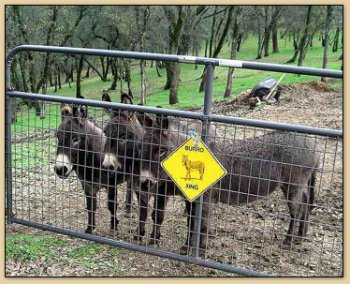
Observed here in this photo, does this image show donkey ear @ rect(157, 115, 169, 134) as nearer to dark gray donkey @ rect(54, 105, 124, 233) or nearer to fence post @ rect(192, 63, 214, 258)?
fence post @ rect(192, 63, 214, 258)

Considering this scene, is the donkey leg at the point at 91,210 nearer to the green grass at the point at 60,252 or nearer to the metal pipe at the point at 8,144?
the green grass at the point at 60,252

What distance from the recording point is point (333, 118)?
1281 cm

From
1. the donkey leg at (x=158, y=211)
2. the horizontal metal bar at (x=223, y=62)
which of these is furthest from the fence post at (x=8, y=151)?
the donkey leg at (x=158, y=211)

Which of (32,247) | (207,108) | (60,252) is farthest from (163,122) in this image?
(32,247)

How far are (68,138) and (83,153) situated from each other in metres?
0.35

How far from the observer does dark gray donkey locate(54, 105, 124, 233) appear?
501 cm

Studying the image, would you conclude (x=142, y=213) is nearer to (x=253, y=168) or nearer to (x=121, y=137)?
(x=121, y=137)

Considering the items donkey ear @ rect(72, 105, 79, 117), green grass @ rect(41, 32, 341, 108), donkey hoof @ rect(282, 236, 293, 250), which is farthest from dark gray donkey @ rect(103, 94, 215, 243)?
green grass @ rect(41, 32, 341, 108)

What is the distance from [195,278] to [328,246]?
2015 mm

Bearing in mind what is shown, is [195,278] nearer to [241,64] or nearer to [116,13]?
[241,64]

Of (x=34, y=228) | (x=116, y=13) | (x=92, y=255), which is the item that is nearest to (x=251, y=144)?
(x=92, y=255)

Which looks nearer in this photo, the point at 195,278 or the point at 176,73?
the point at 195,278

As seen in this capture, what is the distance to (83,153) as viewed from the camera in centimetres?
534

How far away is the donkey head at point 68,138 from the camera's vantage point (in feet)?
16.4
